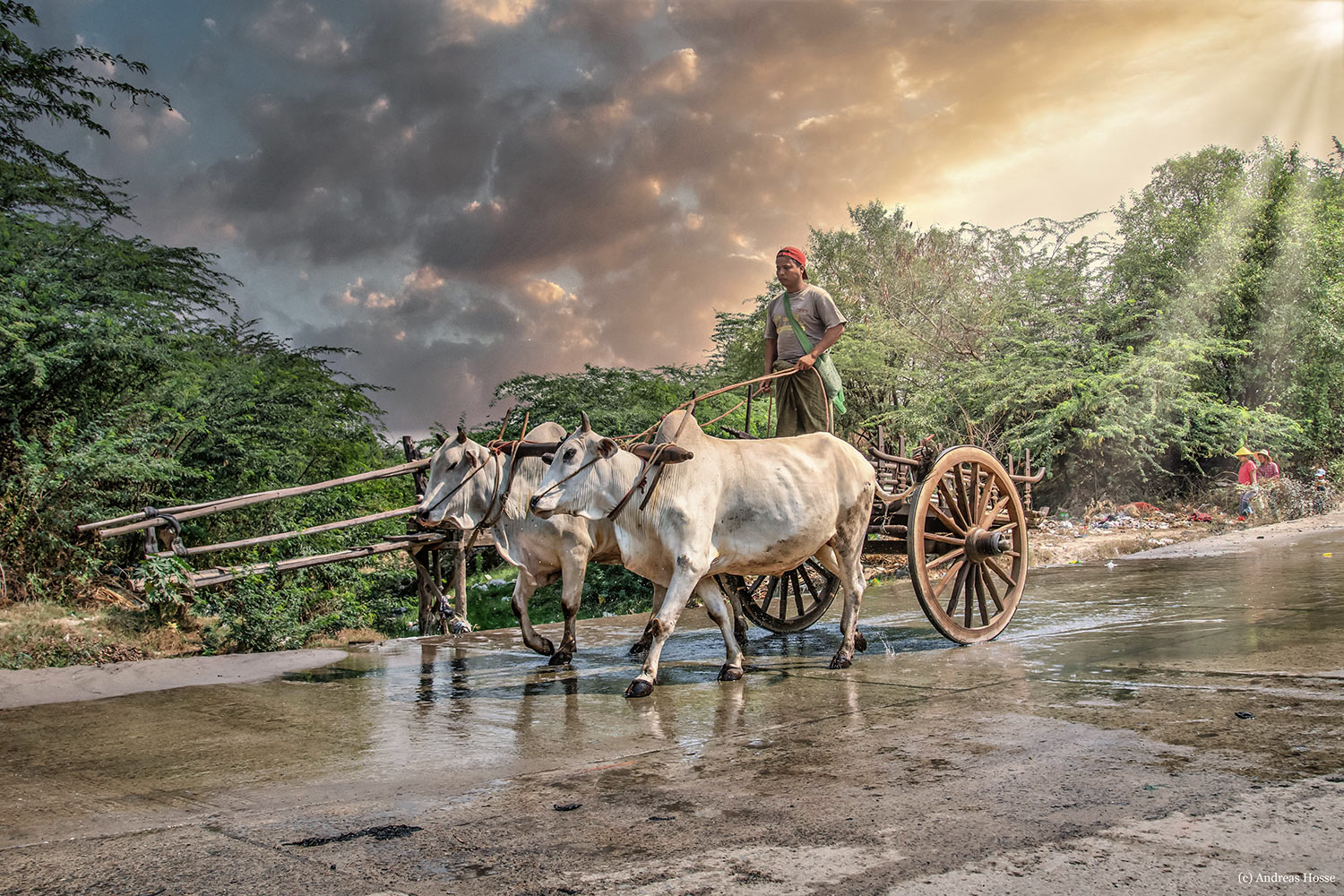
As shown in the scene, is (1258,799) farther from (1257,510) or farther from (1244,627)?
(1257,510)

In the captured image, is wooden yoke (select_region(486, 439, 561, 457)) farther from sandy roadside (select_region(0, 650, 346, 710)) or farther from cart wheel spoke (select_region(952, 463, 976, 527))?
cart wheel spoke (select_region(952, 463, 976, 527))

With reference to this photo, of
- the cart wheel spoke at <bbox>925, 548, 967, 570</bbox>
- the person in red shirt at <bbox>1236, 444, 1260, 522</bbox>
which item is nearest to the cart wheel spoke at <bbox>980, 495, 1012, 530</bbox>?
the cart wheel spoke at <bbox>925, 548, 967, 570</bbox>

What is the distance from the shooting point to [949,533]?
6.64m

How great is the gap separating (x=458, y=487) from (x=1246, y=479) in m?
16.2

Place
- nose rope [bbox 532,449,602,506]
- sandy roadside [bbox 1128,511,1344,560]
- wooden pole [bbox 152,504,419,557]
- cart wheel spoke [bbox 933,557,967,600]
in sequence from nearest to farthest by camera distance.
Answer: nose rope [bbox 532,449,602,506] → cart wheel spoke [bbox 933,557,967,600] → wooden pole [bbox 152,504,419,557] → sandy roadside [bbox 1128,511,1344,560]

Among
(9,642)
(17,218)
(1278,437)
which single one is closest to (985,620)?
(9,642)

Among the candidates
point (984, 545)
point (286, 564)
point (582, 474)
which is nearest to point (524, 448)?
point (582, 474)

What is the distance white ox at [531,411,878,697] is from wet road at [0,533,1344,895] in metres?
0.61

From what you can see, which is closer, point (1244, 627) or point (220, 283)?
point (1244, 627)

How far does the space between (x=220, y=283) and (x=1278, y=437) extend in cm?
2021

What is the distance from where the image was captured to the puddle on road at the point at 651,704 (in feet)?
12.0

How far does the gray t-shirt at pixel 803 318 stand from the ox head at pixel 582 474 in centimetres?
195

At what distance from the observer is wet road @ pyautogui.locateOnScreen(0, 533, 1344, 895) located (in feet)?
8.27

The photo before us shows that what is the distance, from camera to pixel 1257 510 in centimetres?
1650
